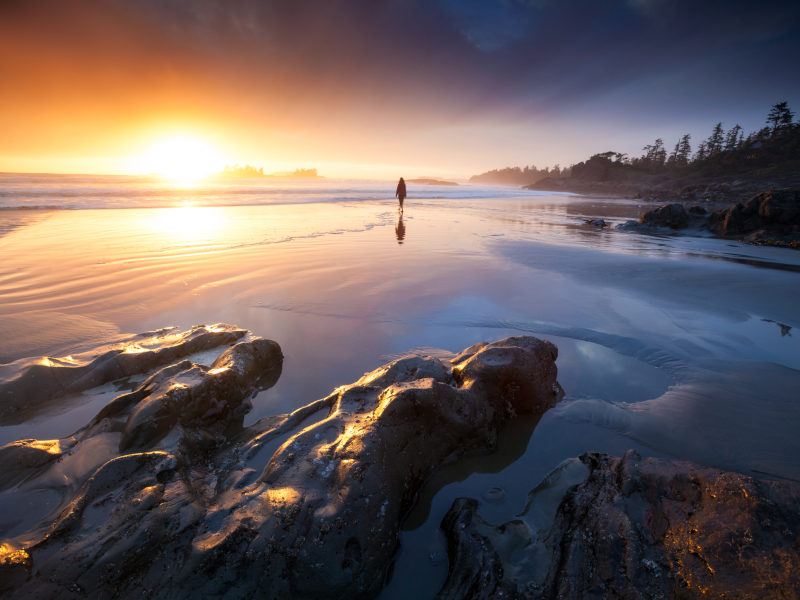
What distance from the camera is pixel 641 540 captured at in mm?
1600

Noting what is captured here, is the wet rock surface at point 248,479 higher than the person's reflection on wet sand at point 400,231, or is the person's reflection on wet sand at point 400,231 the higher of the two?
the person's reflection on wet sand at point 400,231

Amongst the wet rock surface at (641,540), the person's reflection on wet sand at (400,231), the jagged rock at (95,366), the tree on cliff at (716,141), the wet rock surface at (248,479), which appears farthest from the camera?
the tree on cliff at (716,141)

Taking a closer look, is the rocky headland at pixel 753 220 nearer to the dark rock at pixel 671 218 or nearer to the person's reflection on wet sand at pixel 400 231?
the dark rock at pixel 671 218

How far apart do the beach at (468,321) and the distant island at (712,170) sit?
77.3 ft

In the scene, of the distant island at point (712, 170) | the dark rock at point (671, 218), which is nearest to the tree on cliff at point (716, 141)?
the distant island at point (712, 170)

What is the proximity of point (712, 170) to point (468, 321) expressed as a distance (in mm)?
78557

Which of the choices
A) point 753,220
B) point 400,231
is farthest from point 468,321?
point 753,220

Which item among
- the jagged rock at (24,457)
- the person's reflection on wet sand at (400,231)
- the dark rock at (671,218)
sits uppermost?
the dark rock at (671,218)

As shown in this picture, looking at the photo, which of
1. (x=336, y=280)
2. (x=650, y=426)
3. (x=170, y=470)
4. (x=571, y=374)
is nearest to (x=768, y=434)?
(x=650, y=426)

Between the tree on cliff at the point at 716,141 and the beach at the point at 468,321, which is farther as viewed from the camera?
the tree on cliff at the point at 716,141

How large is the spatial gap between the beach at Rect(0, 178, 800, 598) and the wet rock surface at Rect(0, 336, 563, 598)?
0.23 meters

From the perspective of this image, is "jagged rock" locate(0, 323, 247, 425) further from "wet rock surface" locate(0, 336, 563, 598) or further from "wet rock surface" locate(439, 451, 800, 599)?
"wet rock surface" locate(439, 451, 800, 599)

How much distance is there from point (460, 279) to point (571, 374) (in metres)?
3.40

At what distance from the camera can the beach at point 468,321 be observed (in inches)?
99.6
